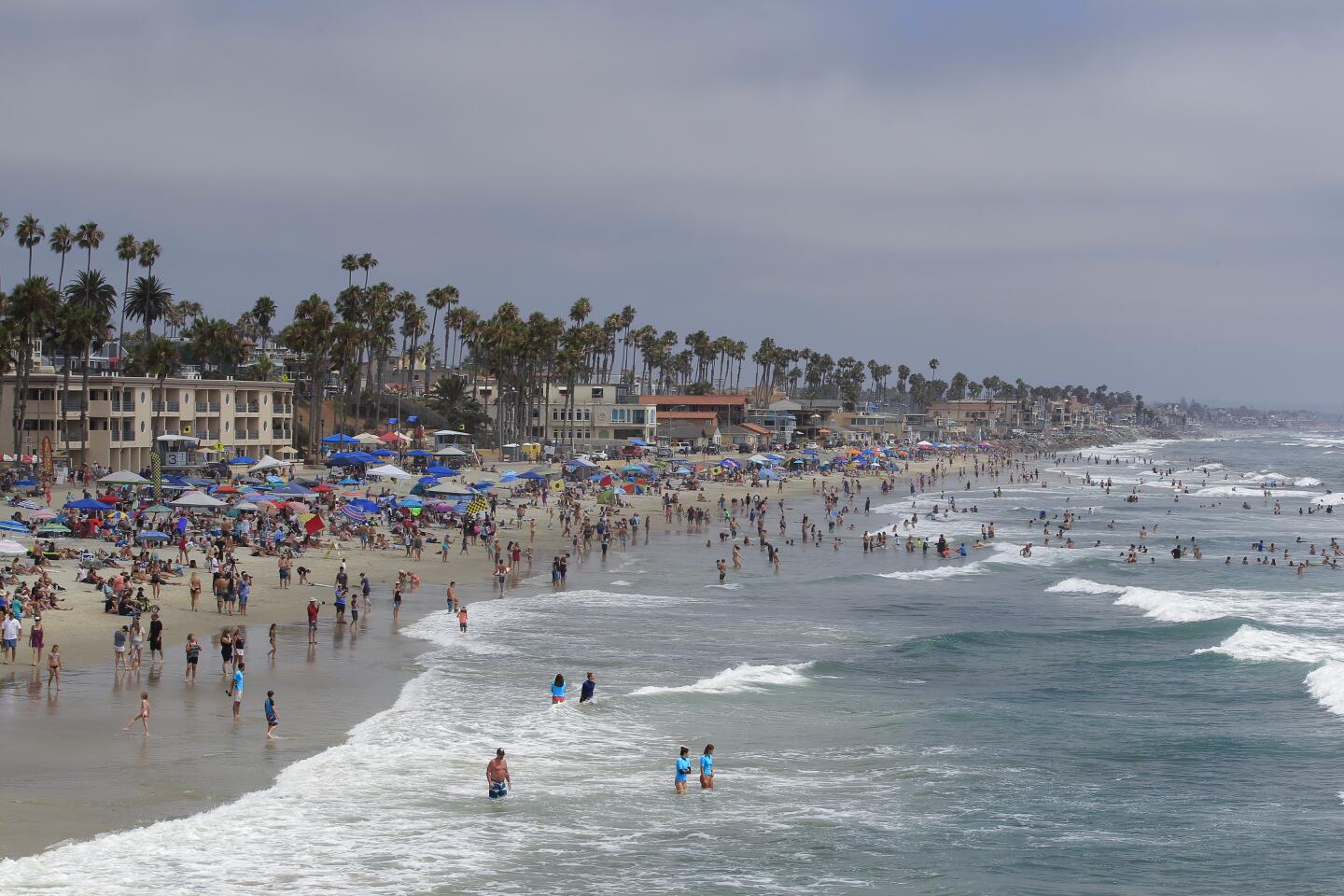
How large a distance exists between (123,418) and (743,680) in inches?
1805

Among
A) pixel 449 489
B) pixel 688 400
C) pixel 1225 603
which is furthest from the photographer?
pixel 688 400

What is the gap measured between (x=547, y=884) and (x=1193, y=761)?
11635mm

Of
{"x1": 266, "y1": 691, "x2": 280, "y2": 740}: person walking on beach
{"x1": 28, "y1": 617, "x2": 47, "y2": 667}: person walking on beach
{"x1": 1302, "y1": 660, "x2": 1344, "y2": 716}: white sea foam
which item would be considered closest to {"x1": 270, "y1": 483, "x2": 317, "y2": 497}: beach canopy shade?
{"x1": 28, "y1": 617, "x2": 47, "y2": 667}: person walking on beach

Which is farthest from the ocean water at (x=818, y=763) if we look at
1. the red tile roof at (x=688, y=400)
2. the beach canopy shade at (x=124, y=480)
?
the red tile roof at (x=688, y=400)

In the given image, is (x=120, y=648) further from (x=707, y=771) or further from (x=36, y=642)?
(x=707, y=771)

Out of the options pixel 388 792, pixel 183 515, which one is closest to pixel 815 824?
pixel 388 792

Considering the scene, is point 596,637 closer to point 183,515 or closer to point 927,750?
point 927,750

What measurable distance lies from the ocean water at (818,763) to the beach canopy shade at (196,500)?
11.2 metres

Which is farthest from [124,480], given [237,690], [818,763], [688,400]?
[688,400]

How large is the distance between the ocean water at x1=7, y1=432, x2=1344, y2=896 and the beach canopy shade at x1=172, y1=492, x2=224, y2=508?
1117 centimetres

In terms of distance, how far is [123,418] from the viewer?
60.8m

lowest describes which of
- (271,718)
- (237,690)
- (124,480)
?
(271,718)

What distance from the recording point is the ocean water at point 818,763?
48.8 feet

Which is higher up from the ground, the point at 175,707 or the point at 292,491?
the point at 292,491
